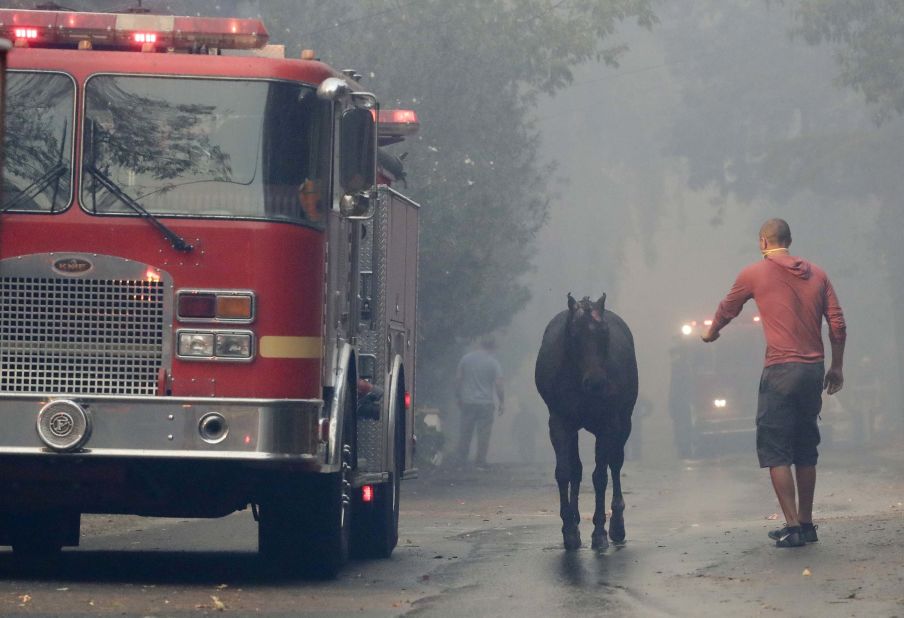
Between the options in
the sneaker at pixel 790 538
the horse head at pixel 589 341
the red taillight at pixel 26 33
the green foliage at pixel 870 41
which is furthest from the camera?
the green foliage at pixel 870 41

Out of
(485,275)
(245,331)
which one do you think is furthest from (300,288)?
(485,275)

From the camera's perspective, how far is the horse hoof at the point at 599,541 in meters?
12.4

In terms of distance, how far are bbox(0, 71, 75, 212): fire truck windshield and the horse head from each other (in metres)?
4.12

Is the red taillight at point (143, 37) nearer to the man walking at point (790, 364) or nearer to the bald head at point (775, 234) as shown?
the man walking at point (790, 364)

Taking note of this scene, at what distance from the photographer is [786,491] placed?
11.1 meters

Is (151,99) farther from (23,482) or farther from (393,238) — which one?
(393,238)

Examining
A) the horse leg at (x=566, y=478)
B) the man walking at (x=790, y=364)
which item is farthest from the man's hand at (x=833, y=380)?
the horse leg at (x=566, y=478)

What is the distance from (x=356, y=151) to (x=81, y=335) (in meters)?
1.73

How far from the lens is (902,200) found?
138ft

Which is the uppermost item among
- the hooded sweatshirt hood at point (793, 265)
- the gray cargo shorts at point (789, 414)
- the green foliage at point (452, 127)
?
the green foliage at point (452, 127)

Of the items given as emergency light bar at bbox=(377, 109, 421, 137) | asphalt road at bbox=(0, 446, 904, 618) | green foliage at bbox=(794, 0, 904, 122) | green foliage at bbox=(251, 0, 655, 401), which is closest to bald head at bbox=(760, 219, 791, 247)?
asphalt road at bbox=(0, 446, 904, 618)

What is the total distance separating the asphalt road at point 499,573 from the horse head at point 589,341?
1.12 meters

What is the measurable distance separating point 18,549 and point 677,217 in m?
69.0

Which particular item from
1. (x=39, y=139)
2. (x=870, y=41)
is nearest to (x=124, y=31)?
(x=39, y=139)
